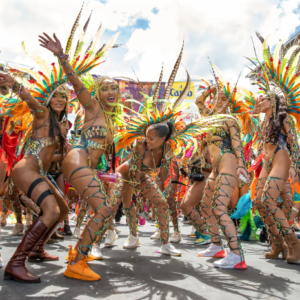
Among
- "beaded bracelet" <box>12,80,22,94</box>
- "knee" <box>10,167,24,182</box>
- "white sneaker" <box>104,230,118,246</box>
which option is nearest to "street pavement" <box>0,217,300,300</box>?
"white sneaker" <box>104,230,118,246</box>

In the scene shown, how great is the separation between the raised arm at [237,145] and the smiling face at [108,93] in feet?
4.49

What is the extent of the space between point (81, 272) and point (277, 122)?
275 cm

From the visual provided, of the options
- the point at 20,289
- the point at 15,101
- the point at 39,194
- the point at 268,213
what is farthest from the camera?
the point at 268,213

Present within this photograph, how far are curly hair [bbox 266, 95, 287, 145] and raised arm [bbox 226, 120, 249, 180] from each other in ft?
1.53

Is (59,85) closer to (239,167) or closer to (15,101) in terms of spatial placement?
(15,101)

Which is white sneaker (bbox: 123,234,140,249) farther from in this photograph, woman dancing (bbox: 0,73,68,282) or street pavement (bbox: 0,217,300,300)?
woman dancing (bbox: 0,73,68,282)

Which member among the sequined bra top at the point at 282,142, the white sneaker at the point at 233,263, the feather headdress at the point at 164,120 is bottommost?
the white sneaker at the point at 233,263

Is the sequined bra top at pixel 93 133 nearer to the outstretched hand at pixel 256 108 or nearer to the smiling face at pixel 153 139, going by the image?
the smiling face at pixel 153 139

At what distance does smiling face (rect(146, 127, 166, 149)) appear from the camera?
334 cm

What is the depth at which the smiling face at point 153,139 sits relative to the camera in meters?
3.34

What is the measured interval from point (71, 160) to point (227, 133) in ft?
6.07

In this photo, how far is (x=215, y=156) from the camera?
3.54 m

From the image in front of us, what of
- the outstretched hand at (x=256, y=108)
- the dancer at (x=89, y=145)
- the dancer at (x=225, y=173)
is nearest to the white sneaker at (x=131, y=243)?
the dancer at (x=225, y=173)

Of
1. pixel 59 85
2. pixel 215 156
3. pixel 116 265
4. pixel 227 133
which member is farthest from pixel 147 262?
pixel 59 85
